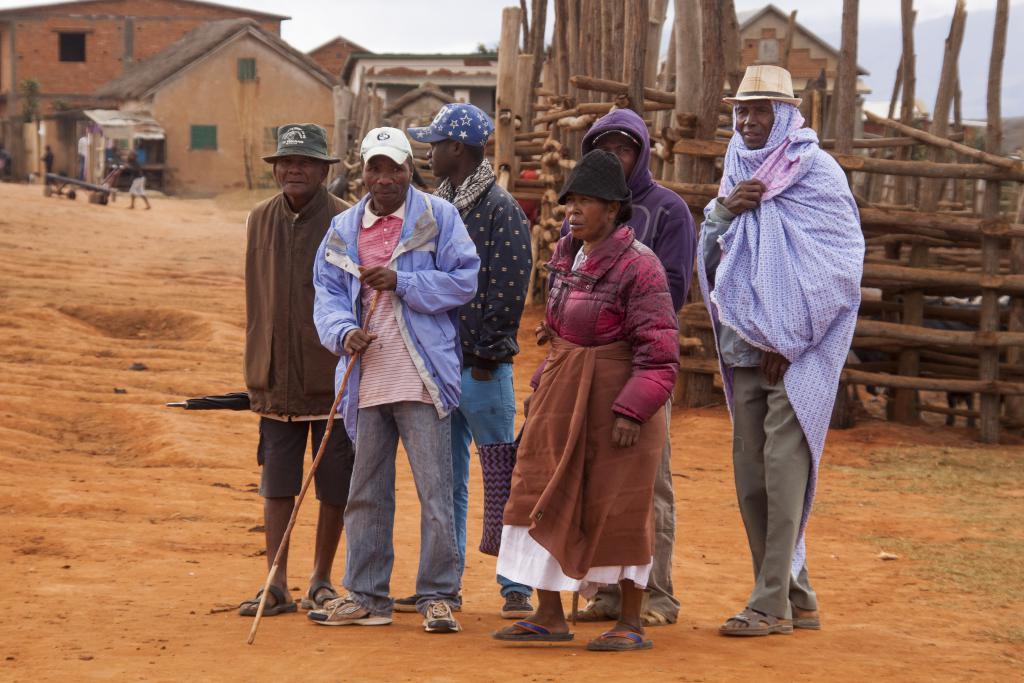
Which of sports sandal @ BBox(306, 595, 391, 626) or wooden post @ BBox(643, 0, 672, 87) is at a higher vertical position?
wooden post @ BBox(643, 0, 672, 87)

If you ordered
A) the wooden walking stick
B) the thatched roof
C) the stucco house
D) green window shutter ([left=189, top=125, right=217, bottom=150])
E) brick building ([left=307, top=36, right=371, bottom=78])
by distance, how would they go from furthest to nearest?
brick building ([left=307, top=36, right=371, bottom=78]), the thatched roof, green window shutter ([left=189, top=125, right=217, bottom=150]), the stucco house, the wooden walking stick

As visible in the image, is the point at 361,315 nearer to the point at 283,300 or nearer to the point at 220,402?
the point at 283,300

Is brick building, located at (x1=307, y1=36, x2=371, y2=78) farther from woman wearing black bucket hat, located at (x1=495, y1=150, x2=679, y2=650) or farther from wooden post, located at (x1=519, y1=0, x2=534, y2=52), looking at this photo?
woman wearing black bucket hat, located at (x1=495, y1=150, x2=679, y2=650)

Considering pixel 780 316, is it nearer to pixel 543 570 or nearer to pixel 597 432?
pixel 597 432

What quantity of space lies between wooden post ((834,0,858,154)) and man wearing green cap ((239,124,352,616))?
18.6ft

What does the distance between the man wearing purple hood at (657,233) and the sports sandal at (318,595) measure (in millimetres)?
970

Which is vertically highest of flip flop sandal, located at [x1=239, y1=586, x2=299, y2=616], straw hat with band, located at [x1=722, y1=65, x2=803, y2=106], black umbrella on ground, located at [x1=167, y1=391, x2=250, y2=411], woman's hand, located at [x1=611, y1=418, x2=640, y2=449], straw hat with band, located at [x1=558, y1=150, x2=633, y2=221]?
straw hat with band, located at [x1=722, y1=65, x2=803, y2=106]

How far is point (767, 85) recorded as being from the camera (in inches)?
197

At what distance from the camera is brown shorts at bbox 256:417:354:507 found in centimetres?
521

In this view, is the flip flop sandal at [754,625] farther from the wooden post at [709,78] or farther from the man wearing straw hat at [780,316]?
the wooden post at [709,78]

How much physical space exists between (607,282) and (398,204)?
0.91 metres

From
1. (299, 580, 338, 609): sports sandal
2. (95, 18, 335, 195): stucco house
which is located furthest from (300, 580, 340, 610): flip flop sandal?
(95, 18, 335, 195): stucco house

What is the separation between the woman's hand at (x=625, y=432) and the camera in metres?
4.43

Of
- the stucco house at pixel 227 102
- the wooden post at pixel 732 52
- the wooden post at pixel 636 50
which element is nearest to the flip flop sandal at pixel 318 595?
the wooden post at pixel 636 50
